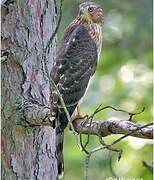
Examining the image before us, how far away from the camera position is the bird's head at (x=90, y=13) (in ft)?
16.9

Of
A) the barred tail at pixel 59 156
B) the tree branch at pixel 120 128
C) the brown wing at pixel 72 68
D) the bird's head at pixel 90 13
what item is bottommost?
the barred tail at pixel 59 156

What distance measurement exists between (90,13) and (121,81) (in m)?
1.42

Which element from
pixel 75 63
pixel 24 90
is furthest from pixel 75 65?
pixel 24 90

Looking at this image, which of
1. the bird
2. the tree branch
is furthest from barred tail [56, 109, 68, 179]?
the tree branch

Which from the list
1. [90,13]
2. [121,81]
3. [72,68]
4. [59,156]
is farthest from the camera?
[121,81]

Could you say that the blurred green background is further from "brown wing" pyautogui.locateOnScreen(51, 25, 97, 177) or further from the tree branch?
the tree branch

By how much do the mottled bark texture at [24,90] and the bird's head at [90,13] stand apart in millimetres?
1331

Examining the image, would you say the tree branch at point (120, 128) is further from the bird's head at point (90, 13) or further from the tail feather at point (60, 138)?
the bird's head at point (90, 13)

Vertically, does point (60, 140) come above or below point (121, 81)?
below

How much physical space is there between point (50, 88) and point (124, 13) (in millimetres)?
4047

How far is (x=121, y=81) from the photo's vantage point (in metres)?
6.47

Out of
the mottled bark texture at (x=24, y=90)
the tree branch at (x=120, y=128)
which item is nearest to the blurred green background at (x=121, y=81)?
the mottled bark texture at (x=24, y=90)

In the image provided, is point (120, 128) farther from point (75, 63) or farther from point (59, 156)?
point (75, 63)

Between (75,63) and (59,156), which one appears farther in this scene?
(75,63)
